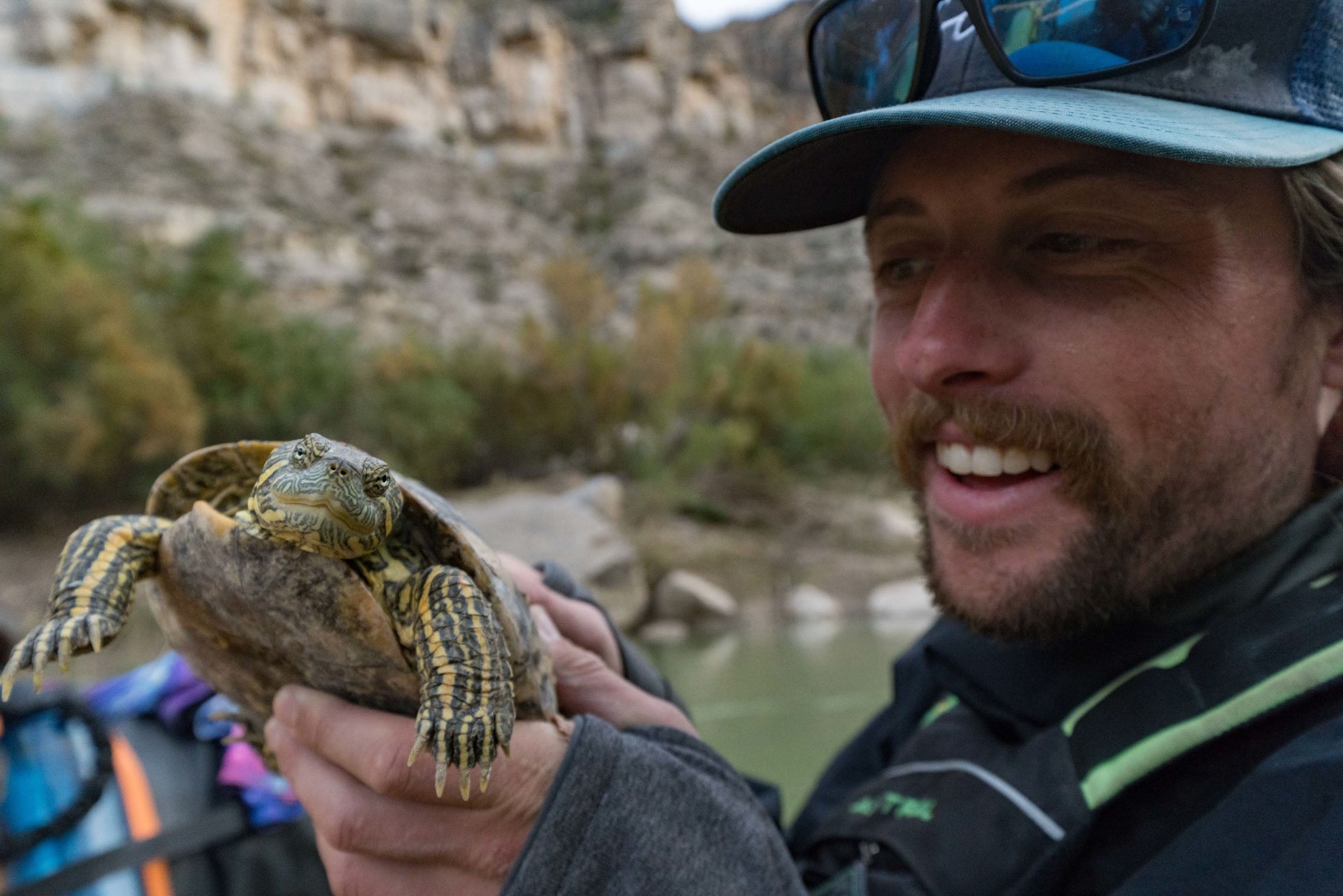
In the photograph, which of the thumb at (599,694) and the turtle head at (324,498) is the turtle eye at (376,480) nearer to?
the turtle head at (324,498)

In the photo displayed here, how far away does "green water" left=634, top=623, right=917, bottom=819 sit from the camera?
218 inches

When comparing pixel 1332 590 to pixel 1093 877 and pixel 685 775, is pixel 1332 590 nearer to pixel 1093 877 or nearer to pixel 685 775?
pixel 1093 877

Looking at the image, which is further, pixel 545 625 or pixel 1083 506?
pixel 545 625

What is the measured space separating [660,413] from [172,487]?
1652 centimetres

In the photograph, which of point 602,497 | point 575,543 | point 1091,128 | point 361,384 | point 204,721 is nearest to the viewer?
point 1091,128

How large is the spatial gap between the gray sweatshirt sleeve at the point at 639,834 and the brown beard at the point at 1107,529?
1.66 feet

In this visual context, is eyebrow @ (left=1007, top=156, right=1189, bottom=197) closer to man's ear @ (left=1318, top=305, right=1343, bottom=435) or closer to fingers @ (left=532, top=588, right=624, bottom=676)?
man's ear @ (left=1318, top=305, right=1343, bottom=435)

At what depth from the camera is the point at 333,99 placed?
41875 millimetres

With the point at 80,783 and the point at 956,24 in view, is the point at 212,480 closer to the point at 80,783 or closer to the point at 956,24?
the point at 80,783

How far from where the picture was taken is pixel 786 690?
25.0ft

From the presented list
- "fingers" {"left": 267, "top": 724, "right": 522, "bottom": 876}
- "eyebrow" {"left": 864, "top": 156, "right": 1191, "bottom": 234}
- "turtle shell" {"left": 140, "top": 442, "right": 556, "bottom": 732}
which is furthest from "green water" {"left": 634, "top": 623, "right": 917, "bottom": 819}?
"eyebrow" {"left": 864, "top": 156, "right": 1191, "bottom": 234}

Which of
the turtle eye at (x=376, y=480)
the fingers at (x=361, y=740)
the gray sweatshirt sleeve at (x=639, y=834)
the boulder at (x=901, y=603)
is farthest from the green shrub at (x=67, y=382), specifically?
the gray sweatshirt sleeve at (x=639, y=834)

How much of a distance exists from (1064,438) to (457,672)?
90cm

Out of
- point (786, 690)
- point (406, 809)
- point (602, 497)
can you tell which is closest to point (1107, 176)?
point (406, 809)
